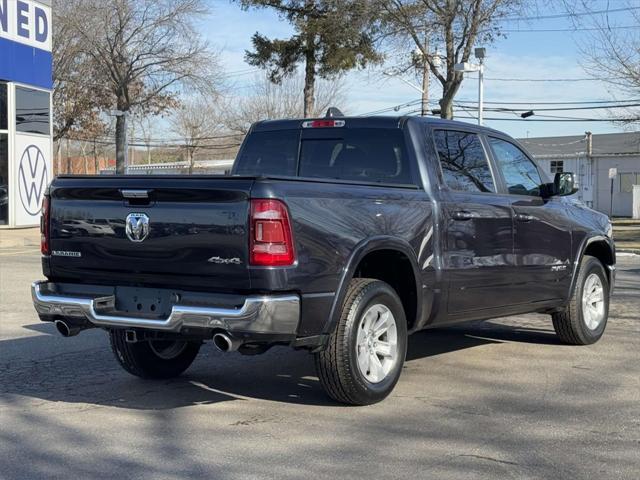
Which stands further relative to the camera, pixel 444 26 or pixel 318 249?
pixel 444 26

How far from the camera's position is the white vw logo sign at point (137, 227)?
530cm

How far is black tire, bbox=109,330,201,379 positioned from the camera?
21.2 feet

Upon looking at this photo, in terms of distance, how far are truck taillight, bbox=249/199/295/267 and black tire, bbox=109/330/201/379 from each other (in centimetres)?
182

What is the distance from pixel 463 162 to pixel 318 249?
2.11m

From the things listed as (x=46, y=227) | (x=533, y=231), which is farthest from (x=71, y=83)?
(x=46, y=227)

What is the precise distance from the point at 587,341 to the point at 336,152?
A: 319 cm

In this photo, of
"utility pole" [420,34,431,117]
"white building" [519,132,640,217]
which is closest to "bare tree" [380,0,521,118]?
"utility pole" [420,34,431,117]

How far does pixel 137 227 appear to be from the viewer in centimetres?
532

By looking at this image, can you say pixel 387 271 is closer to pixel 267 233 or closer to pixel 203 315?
pixel 267 233

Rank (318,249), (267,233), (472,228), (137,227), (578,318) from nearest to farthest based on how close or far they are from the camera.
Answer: (267,233)
(318,249)
(137,227)
(472,228)
(578,318)

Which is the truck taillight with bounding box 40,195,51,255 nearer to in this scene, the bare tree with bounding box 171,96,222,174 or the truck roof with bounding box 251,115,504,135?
the truck roof with bounding box 251,115,504,135

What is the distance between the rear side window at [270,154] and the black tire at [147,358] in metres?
1.57

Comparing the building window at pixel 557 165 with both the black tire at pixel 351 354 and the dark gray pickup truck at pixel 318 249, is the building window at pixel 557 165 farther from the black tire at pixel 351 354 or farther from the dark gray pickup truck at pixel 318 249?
the black tire at pixel 351 354

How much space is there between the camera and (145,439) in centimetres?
504
